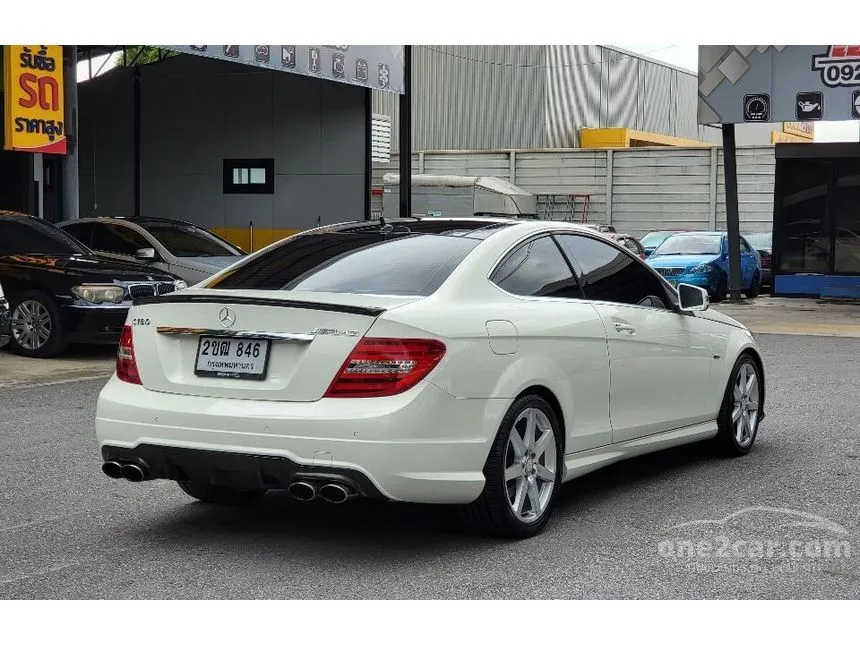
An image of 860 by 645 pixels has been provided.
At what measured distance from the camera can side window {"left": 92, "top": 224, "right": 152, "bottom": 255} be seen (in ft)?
56.1

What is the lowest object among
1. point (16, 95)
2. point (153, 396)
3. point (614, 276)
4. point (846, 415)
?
point (846, 415)

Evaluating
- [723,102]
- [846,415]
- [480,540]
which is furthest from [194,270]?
[723,102]

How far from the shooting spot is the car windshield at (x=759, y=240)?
31.0 meters

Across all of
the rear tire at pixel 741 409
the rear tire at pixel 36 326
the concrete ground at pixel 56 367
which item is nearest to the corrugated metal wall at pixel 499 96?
the concrete ground at pixel 56 367

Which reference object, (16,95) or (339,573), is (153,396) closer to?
(339,573)

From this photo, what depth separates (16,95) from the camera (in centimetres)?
1703

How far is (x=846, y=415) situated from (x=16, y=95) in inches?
459

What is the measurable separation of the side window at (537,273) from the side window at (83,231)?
38.6ft

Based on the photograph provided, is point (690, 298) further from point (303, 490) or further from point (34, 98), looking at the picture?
point (34, 98)

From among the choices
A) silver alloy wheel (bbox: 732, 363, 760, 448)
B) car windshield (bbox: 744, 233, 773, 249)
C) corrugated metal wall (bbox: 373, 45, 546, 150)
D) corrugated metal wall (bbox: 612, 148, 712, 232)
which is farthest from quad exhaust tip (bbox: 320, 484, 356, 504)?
corrugated metal wall (bbox: 373, 45, 546, 150)

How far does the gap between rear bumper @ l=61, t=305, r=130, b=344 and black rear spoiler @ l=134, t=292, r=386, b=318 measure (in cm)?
786

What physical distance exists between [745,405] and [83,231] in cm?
1128

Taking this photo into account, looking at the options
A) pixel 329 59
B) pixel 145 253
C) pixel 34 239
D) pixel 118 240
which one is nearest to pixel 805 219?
pixel 329 59

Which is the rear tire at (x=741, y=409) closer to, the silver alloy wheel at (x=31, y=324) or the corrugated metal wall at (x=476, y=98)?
the silver alloy wheel at (x=31, y=324)
